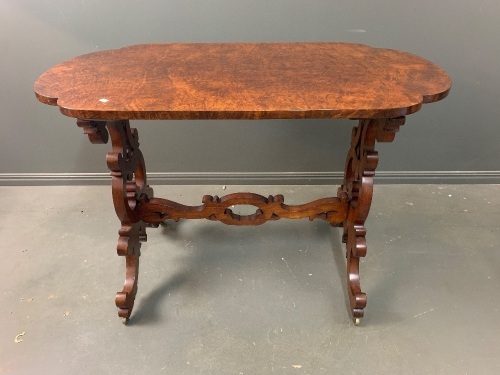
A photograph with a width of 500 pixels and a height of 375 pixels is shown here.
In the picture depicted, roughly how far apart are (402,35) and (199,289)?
5.16 feet

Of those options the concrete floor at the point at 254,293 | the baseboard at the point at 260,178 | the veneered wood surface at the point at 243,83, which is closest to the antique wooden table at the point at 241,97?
the veneered wood surface at the point at 243,83

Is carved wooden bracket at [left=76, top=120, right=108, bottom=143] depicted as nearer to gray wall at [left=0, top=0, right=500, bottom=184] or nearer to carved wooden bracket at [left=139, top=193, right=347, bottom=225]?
carved wooden bracket at [left=139, top=193, right=347, bottom=225]

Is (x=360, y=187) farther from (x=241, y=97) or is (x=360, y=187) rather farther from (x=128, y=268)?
(x=128, y=268)

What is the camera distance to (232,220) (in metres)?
1.76

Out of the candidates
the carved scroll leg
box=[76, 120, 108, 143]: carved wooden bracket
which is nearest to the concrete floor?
the carved scroll leg

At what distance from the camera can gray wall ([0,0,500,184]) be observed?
6.45 ft

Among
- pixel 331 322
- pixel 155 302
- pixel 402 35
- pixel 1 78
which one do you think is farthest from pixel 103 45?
pixel 331 322

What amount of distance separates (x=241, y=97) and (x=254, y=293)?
0.93 meters

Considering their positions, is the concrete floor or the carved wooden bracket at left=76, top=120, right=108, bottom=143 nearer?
the carved wooden bracket at left=76, top=120, right=108, bottom=143

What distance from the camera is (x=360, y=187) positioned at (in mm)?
1539

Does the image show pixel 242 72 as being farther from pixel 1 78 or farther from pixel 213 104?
pixel 1 78

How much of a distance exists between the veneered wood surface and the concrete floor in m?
0.90

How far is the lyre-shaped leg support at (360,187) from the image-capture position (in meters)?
1.43

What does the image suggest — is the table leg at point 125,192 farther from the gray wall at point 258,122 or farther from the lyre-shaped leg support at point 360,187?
the lyre-shaped leg support at point 360,187
